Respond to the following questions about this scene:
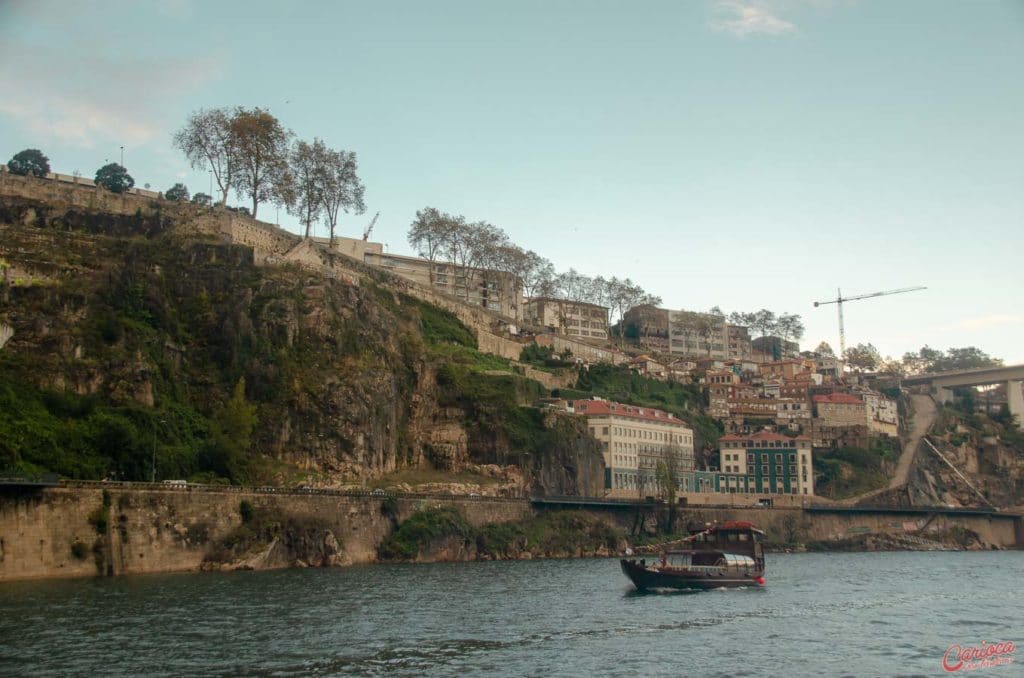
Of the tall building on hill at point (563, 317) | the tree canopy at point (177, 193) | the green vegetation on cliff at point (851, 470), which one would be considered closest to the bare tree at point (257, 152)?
the tree canopy at point (177, 193)

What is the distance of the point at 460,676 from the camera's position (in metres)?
42.8

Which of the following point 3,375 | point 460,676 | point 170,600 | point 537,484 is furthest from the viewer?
point 537,484

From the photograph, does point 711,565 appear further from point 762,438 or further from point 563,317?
point 563,317

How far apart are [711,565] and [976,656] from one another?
34916 mm

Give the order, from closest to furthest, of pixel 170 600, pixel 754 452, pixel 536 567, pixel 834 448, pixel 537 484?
pixel 170 600, pixel 536 567, pixel 537 484, pixel 754 452, pixel 834 448

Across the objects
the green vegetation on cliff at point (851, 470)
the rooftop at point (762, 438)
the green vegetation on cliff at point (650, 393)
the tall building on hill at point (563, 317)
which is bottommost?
the green vegetation on cliff at point (851, 470)

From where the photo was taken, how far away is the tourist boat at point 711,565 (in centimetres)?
7816

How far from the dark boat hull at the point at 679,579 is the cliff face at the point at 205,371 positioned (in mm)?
34999

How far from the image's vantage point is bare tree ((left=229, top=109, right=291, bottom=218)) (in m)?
125

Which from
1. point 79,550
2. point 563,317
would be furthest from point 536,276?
point 79,550

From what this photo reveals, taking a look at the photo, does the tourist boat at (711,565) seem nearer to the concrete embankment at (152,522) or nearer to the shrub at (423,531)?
the shrub at (423,531)

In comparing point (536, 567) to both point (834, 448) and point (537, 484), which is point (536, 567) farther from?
point (834, 448)

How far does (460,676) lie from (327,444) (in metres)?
62.5

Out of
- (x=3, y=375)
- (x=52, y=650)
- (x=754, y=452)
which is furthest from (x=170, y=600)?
(x=754, y=452)
